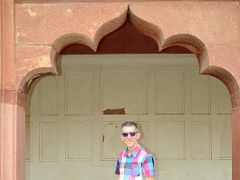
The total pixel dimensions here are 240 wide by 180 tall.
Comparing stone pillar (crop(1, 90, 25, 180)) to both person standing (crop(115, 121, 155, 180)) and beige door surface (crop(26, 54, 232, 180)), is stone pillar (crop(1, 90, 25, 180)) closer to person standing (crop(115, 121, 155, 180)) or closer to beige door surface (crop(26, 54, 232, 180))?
person standing (crop(115, 121, 155, 180))

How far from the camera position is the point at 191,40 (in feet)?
13.8

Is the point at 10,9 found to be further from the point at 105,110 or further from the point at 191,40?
the point at 105,110

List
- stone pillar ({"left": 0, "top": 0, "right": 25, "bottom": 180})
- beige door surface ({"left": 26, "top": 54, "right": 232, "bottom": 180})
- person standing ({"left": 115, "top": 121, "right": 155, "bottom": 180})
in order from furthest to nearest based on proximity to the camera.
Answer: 1. beige door surface ({"left": 26, "top": 54, "right": 232, "bottom": 180})
2. stone pillar ({"left": 0, "top": 0, "right": 25, "bottom": 180})
3. person standing ({"left": 115, "top": 121, "right": 155, "bottom": 180})

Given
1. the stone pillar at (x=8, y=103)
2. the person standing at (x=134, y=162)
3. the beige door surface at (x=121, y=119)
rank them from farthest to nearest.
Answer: the beige door surface at (x=121, y=119)
the stone pillar at (x=8, y=103)
the person standing at (x=134, y=162)

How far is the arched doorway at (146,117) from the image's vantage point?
7.33 metres

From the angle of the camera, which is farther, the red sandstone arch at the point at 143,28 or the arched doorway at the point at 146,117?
the arched doorway at the point at 146,117

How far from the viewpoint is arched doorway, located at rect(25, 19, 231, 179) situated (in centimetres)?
733

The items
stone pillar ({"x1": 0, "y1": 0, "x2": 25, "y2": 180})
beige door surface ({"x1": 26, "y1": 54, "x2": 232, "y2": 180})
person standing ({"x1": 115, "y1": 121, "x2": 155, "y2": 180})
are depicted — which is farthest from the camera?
beige door surface ({"x1": 26, "y1": 54, "x2": 232, "y2": 180})

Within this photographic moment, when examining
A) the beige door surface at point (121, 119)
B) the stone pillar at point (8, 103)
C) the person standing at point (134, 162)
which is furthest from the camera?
the beige door surface at point (121, 119)

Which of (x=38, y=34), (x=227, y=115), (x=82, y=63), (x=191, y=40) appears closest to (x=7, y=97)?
(x=38, y=34)

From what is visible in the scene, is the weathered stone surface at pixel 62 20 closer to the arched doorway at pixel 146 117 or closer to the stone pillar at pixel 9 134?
the stone pillar at pixel 9 134

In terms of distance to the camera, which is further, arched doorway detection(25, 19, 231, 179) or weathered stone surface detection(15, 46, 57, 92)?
arched doorway detection(25, 19, 231, 179)

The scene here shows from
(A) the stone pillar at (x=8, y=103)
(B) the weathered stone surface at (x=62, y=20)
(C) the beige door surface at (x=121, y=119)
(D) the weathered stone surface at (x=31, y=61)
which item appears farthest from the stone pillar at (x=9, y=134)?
(C) the beige door surface at (x=121, y=119)

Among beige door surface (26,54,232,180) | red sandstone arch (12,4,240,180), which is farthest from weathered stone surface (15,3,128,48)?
beige door surface (26,54,232,180)
